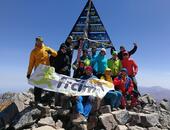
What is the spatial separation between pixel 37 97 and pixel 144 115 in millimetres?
5772

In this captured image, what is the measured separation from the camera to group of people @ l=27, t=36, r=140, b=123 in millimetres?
15586

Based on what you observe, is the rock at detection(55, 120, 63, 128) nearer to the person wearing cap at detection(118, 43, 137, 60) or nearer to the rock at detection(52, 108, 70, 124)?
the rock at detection(52, 108, 70, 124)

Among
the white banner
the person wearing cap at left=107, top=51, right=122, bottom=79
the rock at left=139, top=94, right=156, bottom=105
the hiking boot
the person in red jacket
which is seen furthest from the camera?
the rock at left=139, top=94, right=156, bottom=105

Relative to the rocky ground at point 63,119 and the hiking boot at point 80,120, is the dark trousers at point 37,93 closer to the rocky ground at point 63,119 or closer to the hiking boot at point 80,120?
the rocky ground at point 63,119

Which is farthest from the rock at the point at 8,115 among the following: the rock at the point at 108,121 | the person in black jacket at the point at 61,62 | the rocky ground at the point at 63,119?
the rock at the point at 108,121

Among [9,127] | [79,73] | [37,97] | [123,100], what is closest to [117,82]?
[123,100]

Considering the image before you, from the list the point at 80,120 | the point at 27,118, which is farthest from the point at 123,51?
the point at 27,118

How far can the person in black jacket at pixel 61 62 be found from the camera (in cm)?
1576

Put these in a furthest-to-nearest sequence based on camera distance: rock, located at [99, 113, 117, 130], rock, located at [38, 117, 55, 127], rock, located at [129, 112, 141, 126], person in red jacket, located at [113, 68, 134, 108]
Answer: person in red jacket, located at [113, 68, 134, 108], rock, located at [129, 112, 141, 126], rock, located at [99, 113, 117, 130], rock, located at [38, 117, 55, 127]

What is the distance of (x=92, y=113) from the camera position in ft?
50.5

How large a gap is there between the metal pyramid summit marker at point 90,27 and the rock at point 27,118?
8.96 m

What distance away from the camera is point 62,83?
15531 mm

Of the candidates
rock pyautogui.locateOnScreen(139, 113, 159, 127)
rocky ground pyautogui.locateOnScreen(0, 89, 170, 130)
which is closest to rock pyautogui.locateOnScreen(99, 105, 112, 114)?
rocky ground pyautogui.locateOnScreen(0, 89, 170, 130)

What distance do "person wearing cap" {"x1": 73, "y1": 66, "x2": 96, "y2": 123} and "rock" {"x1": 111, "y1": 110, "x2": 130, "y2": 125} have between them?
1385 mm
